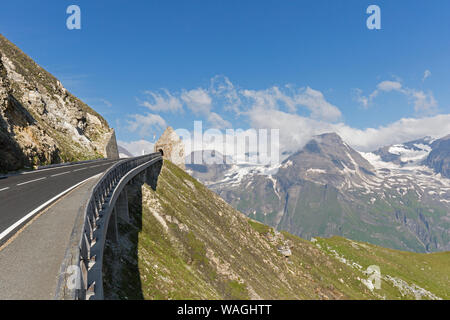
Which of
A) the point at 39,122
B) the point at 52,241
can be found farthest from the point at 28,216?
the point at 39,122

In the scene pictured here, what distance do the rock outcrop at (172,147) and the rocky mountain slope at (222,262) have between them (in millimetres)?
22262

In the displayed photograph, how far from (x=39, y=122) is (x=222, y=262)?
135ft

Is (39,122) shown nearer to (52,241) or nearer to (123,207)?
(123,207)

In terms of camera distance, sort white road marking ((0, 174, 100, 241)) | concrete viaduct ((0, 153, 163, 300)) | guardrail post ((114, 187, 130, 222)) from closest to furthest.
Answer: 1. concrete viaduct ((0, 153, 163, 300))
2. white road marking ((0, 174, 100, 241))
3. guardrail post ((114, 187, 130, 222))

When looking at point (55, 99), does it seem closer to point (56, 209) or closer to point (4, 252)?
point (56, 209)

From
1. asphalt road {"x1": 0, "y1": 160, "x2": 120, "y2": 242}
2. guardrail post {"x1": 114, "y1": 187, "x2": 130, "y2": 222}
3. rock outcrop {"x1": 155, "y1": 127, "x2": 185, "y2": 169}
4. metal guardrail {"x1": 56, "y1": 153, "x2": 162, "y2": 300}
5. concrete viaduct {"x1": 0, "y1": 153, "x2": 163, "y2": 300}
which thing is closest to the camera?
metal guardrail {"x1": 56, "y1": 153, "x2": 162, "y2": 300}

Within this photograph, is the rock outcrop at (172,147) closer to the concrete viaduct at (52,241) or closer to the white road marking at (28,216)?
the concrete viaduct at (52,241)

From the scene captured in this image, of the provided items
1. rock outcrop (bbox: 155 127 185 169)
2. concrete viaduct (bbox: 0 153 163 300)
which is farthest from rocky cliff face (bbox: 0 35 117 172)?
rock outcrop (bbox: 155 127 185 169)

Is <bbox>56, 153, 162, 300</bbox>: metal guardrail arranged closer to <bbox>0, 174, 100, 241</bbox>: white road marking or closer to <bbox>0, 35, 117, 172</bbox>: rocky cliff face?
<bbox>0, 174, 100, 241</bbox>: white road marking

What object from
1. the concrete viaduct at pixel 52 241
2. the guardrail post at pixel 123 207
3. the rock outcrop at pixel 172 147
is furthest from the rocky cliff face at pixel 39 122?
the rock outcrop at pixel 172 147

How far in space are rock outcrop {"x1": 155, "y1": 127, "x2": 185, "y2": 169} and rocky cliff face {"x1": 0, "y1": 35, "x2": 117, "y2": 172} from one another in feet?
50.5

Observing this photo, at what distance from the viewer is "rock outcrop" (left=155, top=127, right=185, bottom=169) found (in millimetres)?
79562

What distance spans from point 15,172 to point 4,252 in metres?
22.2
